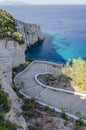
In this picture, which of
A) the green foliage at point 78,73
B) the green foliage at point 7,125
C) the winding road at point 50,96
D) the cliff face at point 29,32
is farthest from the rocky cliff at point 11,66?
the green foliage at point 78,73

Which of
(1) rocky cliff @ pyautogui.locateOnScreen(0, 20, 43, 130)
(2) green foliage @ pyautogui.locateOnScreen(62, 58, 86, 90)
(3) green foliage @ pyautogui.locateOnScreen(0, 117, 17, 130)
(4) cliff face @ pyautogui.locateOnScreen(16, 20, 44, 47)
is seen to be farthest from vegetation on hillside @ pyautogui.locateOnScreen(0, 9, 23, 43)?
(3) green foliage @ pyautogui.locateOnScreen(0, 117, 17, 130)

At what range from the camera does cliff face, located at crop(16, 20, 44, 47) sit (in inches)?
2717

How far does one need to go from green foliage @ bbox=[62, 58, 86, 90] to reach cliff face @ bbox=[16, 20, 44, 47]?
32719mm

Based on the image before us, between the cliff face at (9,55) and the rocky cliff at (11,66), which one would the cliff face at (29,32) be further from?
the cliff face at (9,55)

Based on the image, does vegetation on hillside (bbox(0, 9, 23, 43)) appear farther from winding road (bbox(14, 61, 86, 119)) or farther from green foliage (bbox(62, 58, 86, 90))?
green foliage (bbox(62, 58, 86, 90))

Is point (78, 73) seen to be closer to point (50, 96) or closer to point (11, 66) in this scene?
point (50, 96)

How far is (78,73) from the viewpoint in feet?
119

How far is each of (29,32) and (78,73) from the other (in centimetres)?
3872

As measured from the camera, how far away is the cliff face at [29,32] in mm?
69012

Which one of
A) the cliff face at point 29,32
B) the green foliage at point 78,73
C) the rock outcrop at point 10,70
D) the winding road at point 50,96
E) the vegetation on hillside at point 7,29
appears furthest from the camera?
the cliff face at point 29,32

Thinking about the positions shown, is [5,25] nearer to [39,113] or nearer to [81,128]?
[39,113]

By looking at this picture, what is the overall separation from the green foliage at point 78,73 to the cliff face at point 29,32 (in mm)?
32719

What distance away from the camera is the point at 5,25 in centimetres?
4522

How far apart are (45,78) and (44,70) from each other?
4.81 meters
